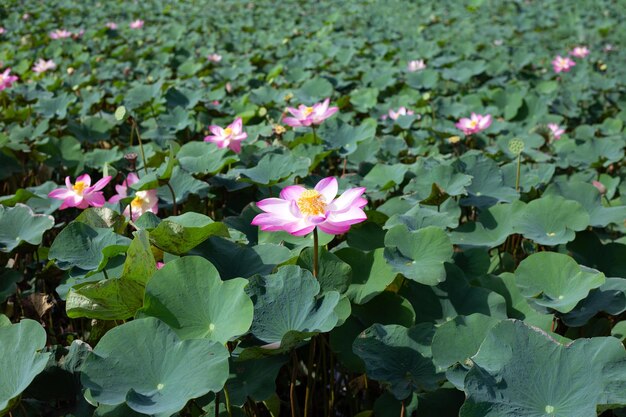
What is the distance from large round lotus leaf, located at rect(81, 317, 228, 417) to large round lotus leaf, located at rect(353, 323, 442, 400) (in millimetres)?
236

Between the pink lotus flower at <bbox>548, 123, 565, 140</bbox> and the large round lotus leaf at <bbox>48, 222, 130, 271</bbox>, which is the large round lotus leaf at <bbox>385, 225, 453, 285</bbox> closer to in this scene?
the large round lotus leaf at <bbox>48, 222, 130, 271</bbox>

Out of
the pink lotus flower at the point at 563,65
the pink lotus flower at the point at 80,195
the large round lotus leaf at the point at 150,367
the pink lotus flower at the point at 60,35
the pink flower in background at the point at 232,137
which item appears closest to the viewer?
the large round lotus leaf at the point at 150,367

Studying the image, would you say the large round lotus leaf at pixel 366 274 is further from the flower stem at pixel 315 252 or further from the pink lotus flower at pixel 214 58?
the pink lotus flower at pixel 214 58

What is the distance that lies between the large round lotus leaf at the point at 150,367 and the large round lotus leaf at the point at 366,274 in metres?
0.33

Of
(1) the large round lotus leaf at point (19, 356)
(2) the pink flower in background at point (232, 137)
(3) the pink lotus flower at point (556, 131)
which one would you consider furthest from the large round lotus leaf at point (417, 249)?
(3) the pink lotus flower at point (556, 131)

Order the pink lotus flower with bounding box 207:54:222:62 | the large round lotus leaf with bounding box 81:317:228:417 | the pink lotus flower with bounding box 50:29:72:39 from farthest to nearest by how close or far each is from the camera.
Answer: the pink lotus flower with bounding box 50:29:72:39, the pink lotus flower with bounding box 207:54:222:62, the large round lotus leaf with bounding box 81:317:228:417

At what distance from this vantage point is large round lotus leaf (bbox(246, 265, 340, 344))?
85 cm

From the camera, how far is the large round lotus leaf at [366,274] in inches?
39.5

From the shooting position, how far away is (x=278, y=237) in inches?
45.5

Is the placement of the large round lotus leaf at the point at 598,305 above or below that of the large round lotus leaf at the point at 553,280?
below

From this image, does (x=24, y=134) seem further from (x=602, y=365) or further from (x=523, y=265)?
(x=602, y=365)

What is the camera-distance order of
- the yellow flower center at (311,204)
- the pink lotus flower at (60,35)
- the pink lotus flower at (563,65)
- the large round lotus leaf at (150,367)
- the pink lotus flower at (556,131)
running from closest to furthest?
the large round lotus leaf at (150,367) → the yellow flower center at (311,204) → the pink lotus flower at (556,131) → the pink lotus flower at (563,65) → the pink lotus flower at (60,35)

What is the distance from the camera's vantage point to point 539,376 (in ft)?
2.50

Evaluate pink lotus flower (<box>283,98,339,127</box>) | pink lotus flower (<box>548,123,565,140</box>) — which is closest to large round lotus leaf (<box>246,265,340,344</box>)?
pink lotus flower (<box>283,98,339,127</box>)
